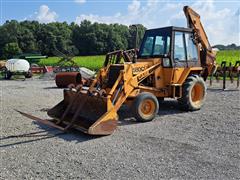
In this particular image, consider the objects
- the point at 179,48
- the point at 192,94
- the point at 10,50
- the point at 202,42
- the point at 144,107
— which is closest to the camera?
the point at 144,107

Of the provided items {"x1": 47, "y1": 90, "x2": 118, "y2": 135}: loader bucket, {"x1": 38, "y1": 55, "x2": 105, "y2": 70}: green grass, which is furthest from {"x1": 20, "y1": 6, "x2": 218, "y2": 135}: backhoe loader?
{"x1": 38, "y1": 55, "x2": 105, "y2": 70}: green grass

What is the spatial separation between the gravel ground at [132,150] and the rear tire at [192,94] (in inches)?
20.8

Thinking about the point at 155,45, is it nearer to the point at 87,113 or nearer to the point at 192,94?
the point at 192,94

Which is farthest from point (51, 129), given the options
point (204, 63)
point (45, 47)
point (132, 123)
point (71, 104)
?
point (45, 47)

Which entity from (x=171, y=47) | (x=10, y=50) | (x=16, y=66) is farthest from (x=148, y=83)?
(x=10, y=50)

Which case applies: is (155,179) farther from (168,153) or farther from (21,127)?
(21,127)

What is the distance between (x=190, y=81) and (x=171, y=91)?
712 millimetres

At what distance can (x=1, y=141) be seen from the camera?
6891 millimetres

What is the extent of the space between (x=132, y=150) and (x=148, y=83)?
3.60 metres

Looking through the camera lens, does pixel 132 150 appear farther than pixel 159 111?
No

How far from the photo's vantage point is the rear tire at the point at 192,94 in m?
9.69

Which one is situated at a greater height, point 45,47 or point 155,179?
point 45,47

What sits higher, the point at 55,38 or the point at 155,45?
the point at 55,38

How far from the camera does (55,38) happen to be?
7494 cm
